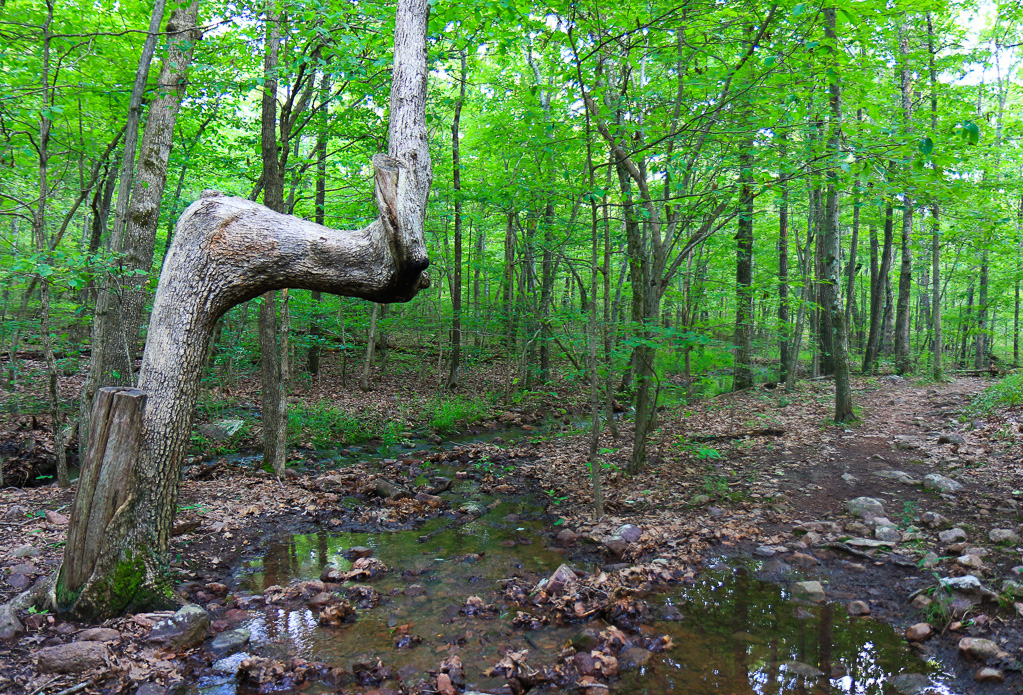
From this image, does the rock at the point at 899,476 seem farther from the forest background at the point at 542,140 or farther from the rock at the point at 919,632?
the rock at the point at 919,632

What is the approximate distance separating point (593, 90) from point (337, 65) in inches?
126

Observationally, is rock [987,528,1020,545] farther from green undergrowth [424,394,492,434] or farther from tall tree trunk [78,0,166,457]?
tall tree trunk [78,0,166,457]

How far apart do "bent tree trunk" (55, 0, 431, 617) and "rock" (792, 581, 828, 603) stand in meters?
4.15

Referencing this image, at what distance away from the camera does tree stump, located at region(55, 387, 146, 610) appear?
12.0ft

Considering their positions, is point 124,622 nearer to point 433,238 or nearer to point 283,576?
point 283,576

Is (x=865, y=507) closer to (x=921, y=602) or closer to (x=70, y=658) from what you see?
(x=921, y=602)

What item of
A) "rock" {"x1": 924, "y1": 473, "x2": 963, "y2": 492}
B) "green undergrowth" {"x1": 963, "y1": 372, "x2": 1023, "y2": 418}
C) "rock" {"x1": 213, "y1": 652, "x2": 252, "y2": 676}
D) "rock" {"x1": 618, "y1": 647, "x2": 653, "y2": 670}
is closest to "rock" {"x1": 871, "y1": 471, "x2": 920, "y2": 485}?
"rock" {"x1": 924, "y1": 473, "x2": 963, "y2": 492}

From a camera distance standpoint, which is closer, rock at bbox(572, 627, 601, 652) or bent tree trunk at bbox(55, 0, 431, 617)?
bent tree trunk at bbox(55, 0, 431, 617)

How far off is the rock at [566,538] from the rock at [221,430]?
6.98 m

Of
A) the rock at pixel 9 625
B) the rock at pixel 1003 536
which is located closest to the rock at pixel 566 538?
the rock at pixel 1003 536

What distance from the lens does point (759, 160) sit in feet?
21.5

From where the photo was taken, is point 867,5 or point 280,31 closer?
point 867,5

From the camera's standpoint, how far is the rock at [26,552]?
483 centimetres

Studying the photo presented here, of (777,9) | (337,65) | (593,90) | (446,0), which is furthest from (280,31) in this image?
(777,9)
